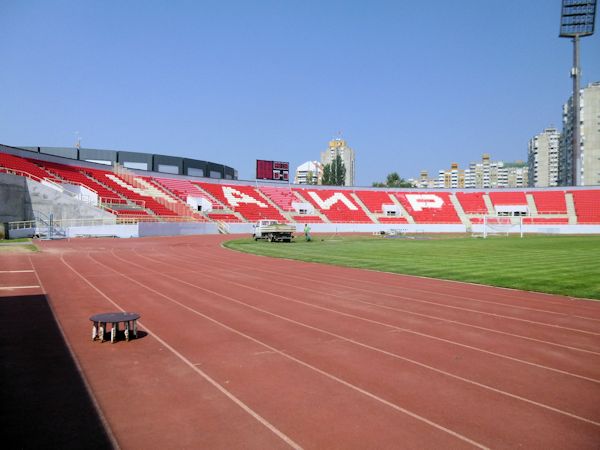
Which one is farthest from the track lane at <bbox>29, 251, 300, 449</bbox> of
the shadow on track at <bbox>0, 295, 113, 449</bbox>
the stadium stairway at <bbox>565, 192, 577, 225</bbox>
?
the stadium stairway at <bbox>565, 192, 577, 225</bbox>

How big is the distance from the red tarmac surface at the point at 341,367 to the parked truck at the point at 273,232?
25804 mm

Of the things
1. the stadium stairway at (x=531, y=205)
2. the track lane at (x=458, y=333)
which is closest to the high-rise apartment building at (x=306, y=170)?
the stadium stairway at (x=531, y=205)

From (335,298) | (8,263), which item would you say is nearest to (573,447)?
(335,298)

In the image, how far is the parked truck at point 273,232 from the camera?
39.4m

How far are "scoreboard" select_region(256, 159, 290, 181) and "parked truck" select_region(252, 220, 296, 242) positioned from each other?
28830 mm

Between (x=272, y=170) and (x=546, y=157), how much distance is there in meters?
140

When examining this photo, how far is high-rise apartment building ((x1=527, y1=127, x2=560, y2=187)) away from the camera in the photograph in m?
165

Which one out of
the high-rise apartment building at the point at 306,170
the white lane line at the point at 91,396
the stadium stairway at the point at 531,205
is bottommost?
the white lane line at the point at 91,396

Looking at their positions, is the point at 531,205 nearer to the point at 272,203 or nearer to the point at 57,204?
the point at 272,203

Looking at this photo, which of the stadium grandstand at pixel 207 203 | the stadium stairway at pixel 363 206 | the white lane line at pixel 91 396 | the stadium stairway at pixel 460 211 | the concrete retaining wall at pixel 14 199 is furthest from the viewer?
the stadium stairway at pixel 363 206

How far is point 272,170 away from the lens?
6975 centimetres

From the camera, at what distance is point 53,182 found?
4166cm

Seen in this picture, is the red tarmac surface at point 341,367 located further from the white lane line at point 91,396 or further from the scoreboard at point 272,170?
the scoreboard at point 272,170

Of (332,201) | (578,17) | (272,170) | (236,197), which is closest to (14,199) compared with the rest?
(236,197)
